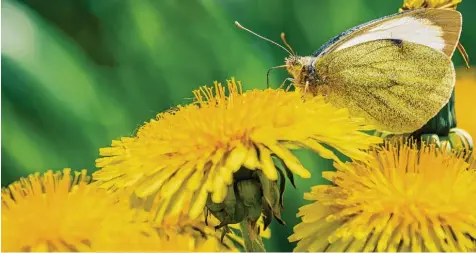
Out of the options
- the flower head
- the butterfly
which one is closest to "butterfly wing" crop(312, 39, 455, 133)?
the butterfly

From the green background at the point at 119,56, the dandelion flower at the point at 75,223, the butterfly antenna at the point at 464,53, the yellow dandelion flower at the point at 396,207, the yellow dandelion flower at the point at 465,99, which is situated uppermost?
the green background at the point at 119,56

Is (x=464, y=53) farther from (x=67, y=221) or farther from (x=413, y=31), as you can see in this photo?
(x=67, y=221)

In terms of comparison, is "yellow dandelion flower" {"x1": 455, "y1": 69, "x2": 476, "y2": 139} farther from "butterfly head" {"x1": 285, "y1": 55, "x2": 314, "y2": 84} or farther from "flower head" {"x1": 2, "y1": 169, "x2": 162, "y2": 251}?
"flower head" {"x1": 2, "y1": 169, "x2": 162, "y2": 251}

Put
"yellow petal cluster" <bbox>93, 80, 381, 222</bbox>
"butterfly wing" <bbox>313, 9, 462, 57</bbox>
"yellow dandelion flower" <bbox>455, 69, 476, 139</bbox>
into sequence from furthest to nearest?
1. "yellow dandelion flower" <bbox>455, 69, 476, 139</bbox>
2. "butterfly wing" <bbox>313, 9, 462, 57</bbox>
3. "yellow petal cluster" <bbox>93, 80, 381, 222</bbox>

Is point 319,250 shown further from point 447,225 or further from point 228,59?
point 228,59

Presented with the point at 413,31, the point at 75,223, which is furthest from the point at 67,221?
the point at 413,31

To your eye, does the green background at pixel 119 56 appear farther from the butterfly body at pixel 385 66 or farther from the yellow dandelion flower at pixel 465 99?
the butterfly body at pixel 385 66

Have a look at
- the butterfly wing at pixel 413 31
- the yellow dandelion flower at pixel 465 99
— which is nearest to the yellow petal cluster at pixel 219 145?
the butterfly wing at pixel 413 31
